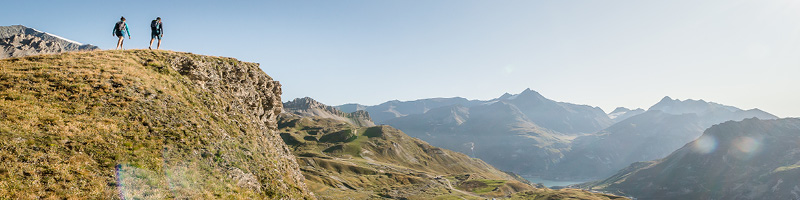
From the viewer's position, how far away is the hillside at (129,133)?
55.9 ft

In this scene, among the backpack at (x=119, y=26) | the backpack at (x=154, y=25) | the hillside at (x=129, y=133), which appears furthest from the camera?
the backpack at (x=154, y=25)

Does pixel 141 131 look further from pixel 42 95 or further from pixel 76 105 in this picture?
pixel 42 95

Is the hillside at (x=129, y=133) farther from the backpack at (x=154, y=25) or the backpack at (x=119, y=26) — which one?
the backpack at (x=154, y=25)

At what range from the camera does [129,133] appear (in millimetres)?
22531

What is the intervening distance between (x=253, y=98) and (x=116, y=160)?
26.1 metres

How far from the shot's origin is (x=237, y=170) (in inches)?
1052

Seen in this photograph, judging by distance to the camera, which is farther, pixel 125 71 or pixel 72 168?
pixel 125 71

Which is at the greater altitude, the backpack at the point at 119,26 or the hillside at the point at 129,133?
the backpack at the point at 119,26

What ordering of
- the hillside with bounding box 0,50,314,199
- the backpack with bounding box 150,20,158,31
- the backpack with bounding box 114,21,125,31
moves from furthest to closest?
the backpack with bounding box 150,20,158,31 < the backpack with bounding box 114,21,125,31 < the hillside with bounding box 0,50,314,199

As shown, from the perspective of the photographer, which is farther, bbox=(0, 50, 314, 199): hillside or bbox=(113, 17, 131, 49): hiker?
bbox=(113, 17, 131, 49): hiker

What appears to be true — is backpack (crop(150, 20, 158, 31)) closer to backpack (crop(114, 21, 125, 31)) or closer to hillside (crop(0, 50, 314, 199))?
backpack (crop(114, 21, 125, 31))

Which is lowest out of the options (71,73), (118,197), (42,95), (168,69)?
(118,197)

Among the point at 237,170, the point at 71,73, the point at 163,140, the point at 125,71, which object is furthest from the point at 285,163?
the point at 71,73

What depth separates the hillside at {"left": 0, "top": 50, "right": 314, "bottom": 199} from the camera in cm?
1703
